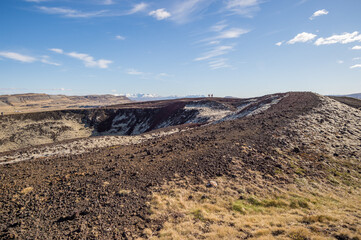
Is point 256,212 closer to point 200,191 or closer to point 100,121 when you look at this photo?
point 200,191

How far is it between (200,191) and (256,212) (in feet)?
11.4

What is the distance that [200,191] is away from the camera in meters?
11.7

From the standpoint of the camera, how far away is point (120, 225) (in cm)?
871

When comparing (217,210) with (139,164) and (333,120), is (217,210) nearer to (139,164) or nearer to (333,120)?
(139,164)

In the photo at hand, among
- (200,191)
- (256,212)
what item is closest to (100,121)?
(200,191)

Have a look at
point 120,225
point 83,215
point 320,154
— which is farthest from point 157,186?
point 320,154

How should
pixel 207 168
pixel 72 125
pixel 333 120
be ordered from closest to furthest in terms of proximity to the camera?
pixel 207 168
pixel 333 120
pixel 72 125

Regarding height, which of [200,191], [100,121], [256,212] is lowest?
[100,121]

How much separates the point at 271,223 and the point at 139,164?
10.4 m

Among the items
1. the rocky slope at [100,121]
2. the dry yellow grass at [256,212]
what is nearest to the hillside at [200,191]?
the dry yellow grass at [256,212]

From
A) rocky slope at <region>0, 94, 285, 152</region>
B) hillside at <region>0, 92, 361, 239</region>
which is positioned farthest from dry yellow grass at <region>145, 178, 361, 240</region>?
rocky slope at <region>0, 94, 285, 152</region>

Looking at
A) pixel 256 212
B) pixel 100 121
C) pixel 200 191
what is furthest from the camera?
pixel 100 121

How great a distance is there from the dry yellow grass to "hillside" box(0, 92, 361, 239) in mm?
54

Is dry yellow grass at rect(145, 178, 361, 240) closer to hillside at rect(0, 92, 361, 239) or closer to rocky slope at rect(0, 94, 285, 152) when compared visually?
hillside at rect(0, 92, 361, 239)
